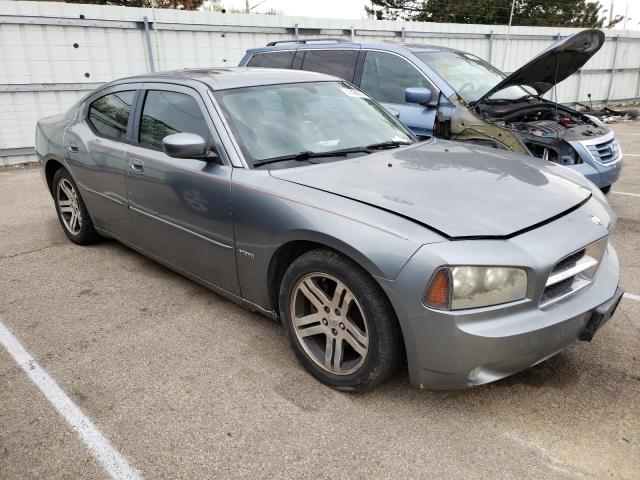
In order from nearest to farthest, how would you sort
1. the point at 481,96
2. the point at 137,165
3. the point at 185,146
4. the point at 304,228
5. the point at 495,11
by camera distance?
the point at 304,228 → the point at 185,146 → the point at 137,165 → the point at 481,96 → the point at 495,11

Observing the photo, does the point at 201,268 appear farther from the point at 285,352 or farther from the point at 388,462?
the point at 388,462

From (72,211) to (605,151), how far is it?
17.7 ft

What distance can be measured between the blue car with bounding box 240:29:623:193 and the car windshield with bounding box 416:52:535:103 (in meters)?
0.02

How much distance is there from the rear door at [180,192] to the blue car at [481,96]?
2728 mm

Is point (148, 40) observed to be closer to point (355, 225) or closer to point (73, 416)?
point (73, 416)

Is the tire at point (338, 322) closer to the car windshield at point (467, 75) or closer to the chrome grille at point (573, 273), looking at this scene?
the chrome grille at point (573, 273)

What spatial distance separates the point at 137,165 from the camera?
3.71m

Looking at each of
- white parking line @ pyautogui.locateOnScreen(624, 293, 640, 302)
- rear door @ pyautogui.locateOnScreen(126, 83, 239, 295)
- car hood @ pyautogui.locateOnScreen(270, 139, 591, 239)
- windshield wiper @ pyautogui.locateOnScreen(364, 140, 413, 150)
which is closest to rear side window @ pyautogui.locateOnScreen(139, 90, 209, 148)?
rear door @ pyautogui.locateOnScreen(126, 83, 239, 295)

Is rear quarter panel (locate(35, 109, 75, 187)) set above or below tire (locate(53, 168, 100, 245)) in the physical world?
above

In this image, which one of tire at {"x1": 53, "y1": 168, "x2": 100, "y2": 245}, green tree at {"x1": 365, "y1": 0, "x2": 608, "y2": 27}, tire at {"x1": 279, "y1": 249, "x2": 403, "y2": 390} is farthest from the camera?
green tree at {"x1": 365, "y1": 0, "x2": 608, "y2": 27}

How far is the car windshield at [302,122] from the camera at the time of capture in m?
3.15

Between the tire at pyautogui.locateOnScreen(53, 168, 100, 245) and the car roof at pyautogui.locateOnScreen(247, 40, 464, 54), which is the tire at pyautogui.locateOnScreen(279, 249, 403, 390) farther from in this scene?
the car roof at pyautogui.locateOnScreen(247, 40, 464, 54)

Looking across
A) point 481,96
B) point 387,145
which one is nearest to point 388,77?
point 481,96

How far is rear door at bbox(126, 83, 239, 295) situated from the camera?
3.10m
